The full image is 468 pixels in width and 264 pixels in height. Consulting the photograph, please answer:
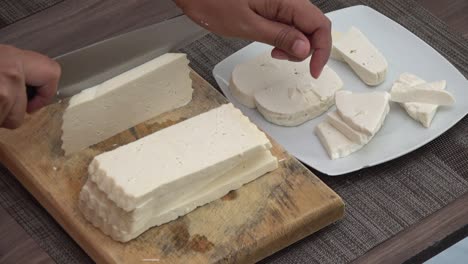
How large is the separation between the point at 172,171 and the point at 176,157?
3cm

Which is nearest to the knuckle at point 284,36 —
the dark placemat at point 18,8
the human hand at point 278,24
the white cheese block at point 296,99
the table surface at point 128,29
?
the human hand at point 278,24

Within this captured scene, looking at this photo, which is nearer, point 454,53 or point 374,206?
point 374,206

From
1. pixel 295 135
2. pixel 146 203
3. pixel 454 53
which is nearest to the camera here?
pixel 146 203

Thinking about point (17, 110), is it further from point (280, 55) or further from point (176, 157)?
point (280, 55)

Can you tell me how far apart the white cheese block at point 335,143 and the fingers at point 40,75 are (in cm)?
46

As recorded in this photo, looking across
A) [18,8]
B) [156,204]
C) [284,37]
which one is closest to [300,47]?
[284,37]

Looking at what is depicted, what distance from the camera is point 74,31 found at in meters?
1.84

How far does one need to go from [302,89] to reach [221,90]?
0.52 feet

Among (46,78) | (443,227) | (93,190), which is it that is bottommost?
(443,227)

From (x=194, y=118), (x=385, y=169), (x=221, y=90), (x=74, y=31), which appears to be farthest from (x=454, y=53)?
(x=74, y=31)

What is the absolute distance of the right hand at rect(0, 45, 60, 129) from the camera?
1.36m

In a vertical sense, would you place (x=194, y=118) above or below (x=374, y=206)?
above

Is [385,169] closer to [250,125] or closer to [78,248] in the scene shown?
[250,125]

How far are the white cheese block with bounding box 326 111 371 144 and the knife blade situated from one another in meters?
0.27
